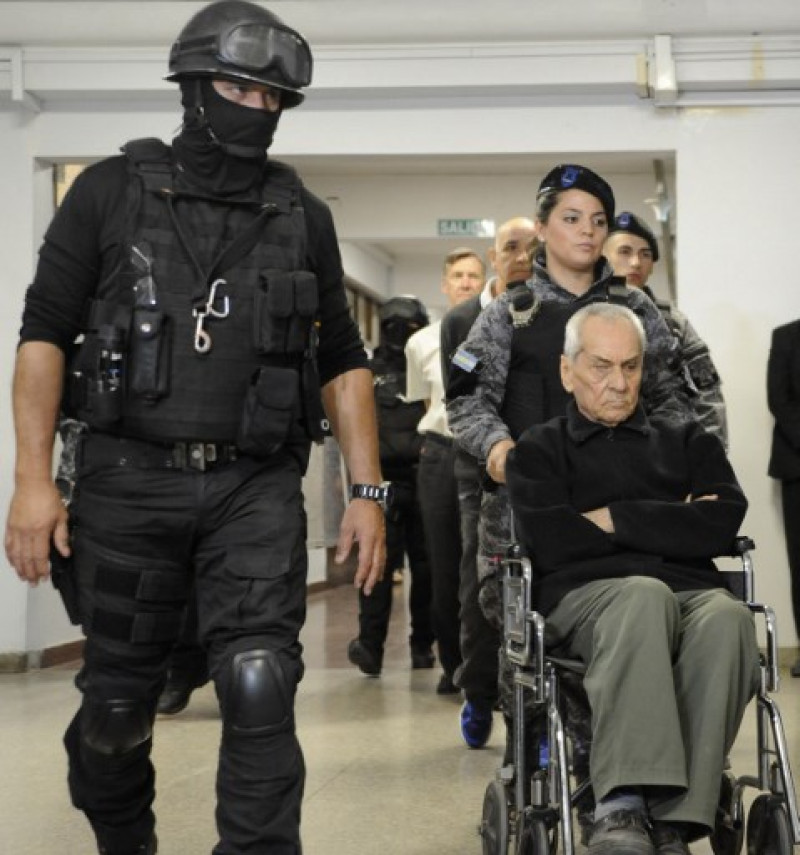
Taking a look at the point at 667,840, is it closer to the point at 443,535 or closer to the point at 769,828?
the point at 769,828

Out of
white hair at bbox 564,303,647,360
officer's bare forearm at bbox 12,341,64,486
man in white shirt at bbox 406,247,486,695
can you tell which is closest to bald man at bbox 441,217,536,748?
man in white shirt at bbox 406,247,486,695

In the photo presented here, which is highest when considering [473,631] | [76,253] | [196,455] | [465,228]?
[465,228]

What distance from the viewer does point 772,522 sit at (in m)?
6.89

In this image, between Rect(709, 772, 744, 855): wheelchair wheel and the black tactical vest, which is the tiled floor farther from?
the black tactical vest

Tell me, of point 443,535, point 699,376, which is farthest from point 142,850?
point 443,535

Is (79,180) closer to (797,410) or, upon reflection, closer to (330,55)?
(330,55)

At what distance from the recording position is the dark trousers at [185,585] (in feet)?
8.37

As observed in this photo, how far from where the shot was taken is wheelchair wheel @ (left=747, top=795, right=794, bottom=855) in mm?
2655

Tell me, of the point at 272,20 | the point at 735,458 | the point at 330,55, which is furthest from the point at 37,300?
the point at 735,458

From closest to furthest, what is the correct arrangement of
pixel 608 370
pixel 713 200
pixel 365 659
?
pixel 608 370
pixel 365 659
pixel 713 200

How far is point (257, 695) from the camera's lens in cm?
250

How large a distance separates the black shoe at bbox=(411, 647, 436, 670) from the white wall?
154cm

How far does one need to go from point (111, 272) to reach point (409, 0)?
→ 3.80m

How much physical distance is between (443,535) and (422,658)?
4.80 ft
